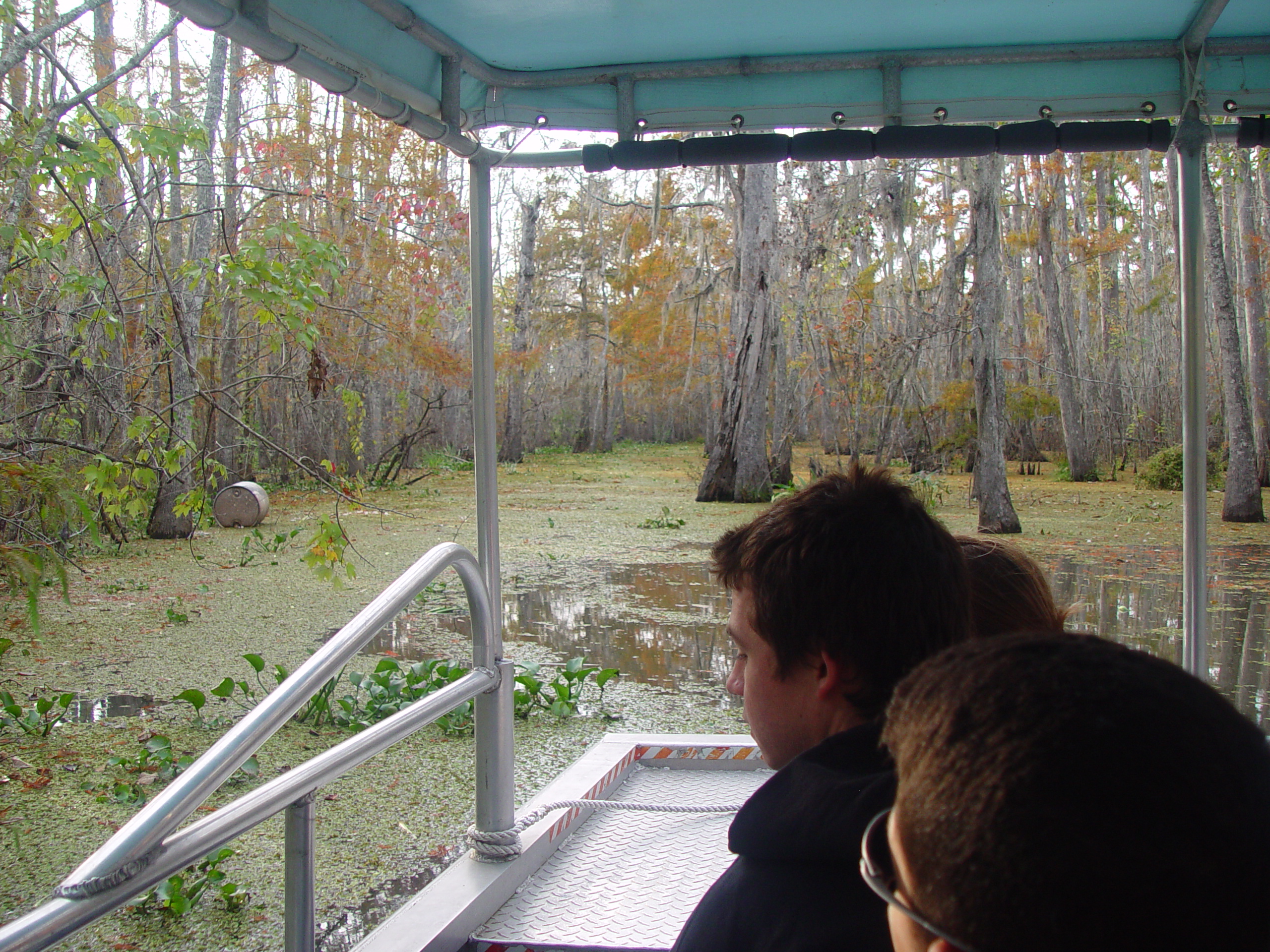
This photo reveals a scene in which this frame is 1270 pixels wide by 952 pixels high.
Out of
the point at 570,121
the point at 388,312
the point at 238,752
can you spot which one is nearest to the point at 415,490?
the point at 388,312

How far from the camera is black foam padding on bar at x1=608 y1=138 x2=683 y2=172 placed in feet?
7.22

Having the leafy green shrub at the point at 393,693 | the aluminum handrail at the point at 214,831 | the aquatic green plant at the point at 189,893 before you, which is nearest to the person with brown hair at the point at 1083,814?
the aluminum handrail at the point at 214,831

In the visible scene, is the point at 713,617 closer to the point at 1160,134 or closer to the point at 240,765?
the point at 1160,134

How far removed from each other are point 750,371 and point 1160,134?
10272mm

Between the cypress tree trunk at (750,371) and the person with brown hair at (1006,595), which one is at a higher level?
the cypress tree trunk at (750,371)

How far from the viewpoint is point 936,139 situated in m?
2.16

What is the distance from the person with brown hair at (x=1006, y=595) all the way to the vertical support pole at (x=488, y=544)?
107 centimetres

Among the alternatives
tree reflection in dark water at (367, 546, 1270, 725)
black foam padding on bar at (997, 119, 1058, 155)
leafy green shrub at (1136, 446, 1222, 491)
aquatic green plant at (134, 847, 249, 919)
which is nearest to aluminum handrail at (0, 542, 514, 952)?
aquatic green plant at (134, 847, 249, 919)

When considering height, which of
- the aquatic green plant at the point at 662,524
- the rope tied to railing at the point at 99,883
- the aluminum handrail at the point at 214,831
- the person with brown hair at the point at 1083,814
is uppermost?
the person with brown hair at the point at 1083,814

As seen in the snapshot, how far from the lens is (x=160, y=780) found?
128 inches

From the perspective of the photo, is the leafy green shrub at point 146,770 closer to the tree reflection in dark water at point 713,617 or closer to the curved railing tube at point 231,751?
the tree reflection in dark water at point 713,617

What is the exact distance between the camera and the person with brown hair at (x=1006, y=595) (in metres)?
1.26

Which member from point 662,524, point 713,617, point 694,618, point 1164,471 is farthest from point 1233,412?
point 694,618

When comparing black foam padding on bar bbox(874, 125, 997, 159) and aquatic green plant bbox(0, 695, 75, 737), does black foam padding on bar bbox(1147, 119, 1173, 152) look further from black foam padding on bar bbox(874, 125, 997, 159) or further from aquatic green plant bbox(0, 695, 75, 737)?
aquatic green plant bbox(0, 695, 75, 737)
